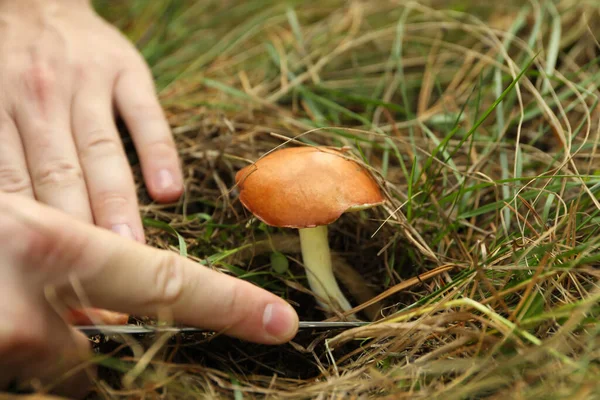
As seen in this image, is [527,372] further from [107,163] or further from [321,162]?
[107,163]

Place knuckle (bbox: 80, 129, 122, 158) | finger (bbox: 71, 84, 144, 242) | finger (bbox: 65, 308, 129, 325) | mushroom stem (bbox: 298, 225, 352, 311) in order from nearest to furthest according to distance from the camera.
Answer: finger (bbox: 65, 308, 129, 325) → mushroom stem (bbox: 298, 225, 352, 311) → finger (bbox: 71, 84, 144, 242) → knuckle (bbox: 80, 129, 122, 158)

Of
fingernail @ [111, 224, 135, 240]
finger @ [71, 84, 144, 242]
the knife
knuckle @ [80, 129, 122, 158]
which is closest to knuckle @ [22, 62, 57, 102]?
finger @ [71, 84, 144, 242]

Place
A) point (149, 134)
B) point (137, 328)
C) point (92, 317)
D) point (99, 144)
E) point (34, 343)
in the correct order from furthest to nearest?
point (149, 134), point (99, 144), point (137, 328), point (92, 317), point (34, 343)

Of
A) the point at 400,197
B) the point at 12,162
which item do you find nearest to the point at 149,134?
the point at 12,162

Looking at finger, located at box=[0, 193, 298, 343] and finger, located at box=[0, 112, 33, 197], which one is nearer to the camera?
finger, located at box=[0, 193, 298, 343]

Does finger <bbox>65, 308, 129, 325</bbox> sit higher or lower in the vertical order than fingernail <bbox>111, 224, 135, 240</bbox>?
higher

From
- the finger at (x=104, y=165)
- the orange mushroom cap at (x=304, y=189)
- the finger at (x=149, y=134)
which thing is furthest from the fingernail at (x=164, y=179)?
the orange mushroom cap at (x=304, y=189)

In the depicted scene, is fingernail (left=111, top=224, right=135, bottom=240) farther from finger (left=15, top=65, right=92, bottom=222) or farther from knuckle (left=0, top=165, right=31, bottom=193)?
knuckle (left=0, top=165, right=31, bottom=193)

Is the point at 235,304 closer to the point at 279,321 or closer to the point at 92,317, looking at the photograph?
the point at 279,321

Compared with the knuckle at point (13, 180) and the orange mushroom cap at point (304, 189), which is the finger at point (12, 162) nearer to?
the knuckle at point (13, 180)
